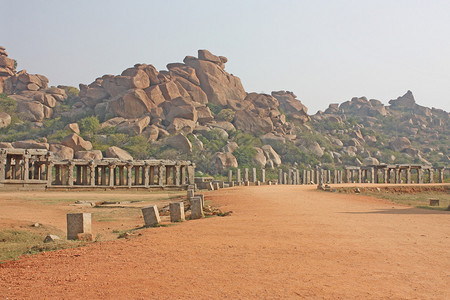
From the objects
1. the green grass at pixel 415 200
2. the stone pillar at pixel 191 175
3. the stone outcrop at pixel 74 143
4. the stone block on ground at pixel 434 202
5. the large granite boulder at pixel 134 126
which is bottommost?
the green grass at pixel 415 200

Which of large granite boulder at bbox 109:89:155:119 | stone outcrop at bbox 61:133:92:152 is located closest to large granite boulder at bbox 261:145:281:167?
large granite boulder at bbox 109:89:155:119

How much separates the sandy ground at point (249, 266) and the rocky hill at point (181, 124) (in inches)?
1847

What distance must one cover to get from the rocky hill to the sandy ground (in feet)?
154

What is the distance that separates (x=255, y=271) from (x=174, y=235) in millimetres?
3787

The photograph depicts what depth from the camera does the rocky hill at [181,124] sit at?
6344 centimetres

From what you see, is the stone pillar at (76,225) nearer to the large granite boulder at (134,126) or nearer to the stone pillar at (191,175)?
the stone pillar at (191,175)

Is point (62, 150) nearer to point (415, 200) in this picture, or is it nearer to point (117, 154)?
point (117, 154)

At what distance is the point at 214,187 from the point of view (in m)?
35.6

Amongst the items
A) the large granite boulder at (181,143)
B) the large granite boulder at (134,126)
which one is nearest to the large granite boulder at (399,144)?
the large granite boulder at (181,143)

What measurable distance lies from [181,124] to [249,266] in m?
63.3

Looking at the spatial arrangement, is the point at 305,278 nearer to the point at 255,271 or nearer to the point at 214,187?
the point at 255,271

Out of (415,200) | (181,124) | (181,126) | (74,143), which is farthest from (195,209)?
(181,124)

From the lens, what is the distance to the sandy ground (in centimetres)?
539

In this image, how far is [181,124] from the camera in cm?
6912
